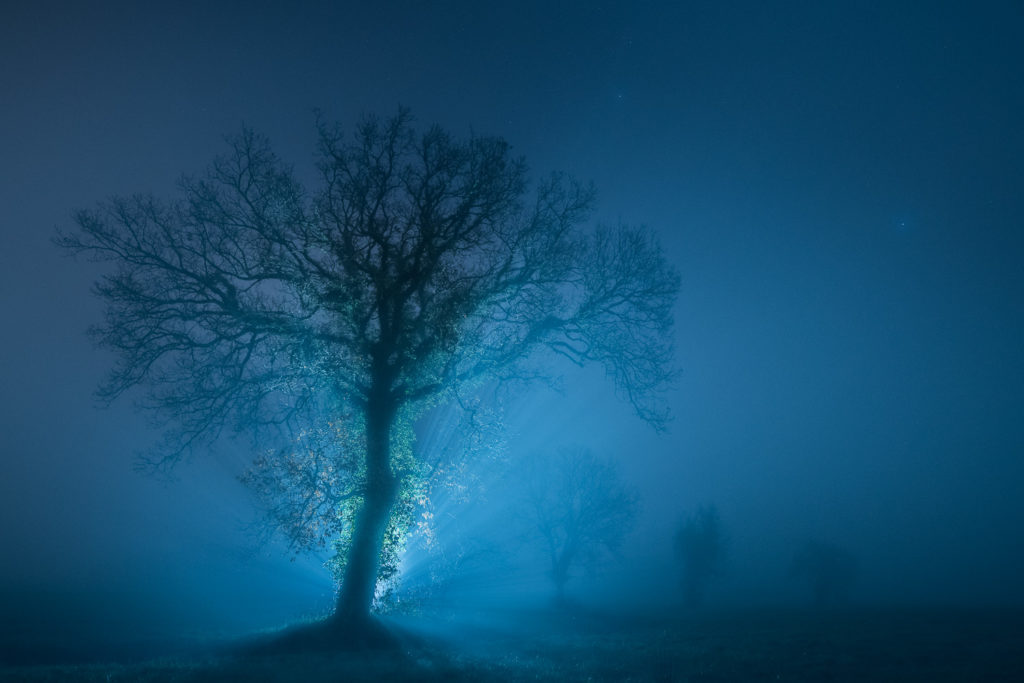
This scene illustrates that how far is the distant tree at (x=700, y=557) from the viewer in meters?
75.0

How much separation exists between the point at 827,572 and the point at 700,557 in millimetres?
25672

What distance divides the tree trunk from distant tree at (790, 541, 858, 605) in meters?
89.8

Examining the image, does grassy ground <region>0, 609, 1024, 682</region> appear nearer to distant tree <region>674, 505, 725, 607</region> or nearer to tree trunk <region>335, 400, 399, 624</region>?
tree trunk <region>335, 400, 399, 624</region>

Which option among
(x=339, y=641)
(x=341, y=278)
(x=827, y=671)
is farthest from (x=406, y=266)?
(x=827, y=671)

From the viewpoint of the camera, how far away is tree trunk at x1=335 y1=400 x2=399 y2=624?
52.3 ft

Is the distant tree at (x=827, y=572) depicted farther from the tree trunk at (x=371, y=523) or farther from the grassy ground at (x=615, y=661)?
the tree trunk at (x=371, y=523)

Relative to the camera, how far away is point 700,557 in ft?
246

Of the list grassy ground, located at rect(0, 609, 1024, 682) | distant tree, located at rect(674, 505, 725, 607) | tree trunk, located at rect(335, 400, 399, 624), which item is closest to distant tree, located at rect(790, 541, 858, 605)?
distant tree, located at rect(674, 505, 725, 607)

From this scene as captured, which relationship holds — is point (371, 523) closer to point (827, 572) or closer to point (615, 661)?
point (615, 661)

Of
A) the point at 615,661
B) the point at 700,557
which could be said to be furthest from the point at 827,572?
the point at 615,661

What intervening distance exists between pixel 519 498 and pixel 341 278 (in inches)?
1835

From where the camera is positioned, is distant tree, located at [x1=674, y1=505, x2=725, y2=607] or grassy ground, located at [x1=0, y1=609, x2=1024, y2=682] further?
distant tree, located at [x1=674, y1=505, x2=725, y2=607]

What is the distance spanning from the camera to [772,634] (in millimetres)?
20984

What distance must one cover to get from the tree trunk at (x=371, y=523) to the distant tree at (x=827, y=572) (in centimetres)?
8979
